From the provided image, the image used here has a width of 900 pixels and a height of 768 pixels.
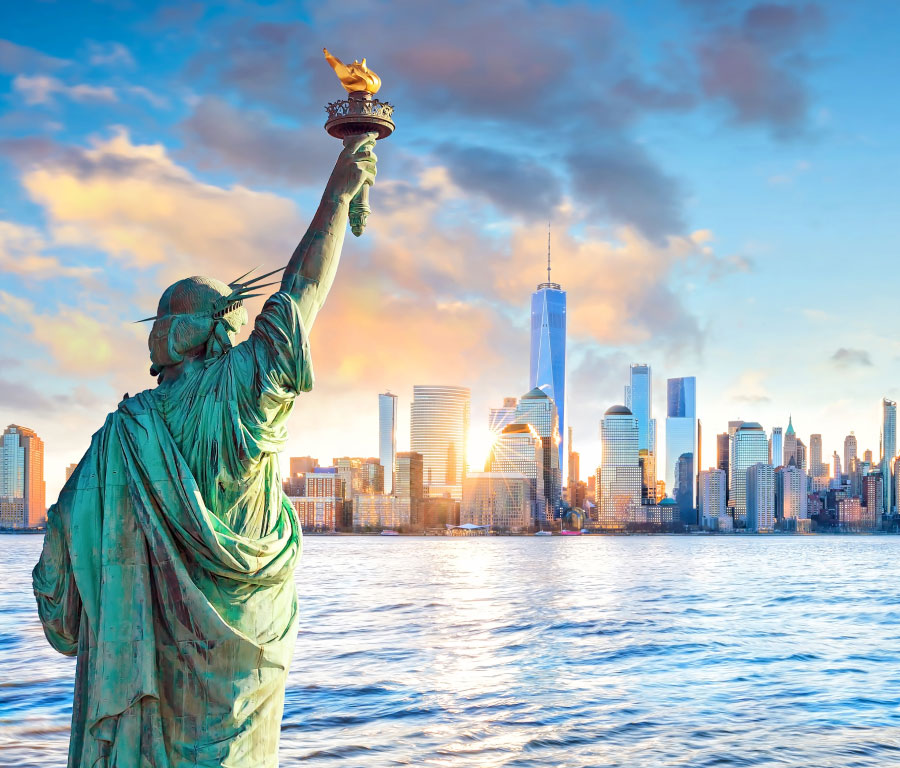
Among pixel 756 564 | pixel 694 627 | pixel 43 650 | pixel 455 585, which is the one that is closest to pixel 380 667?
pixel 43 650

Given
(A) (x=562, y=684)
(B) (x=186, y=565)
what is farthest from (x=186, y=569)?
(A) (x=562, y=684)

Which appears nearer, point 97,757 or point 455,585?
point 97,757

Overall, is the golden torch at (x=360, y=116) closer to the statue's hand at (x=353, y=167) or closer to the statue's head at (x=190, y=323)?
the statue's hand at (x=353, y=167)

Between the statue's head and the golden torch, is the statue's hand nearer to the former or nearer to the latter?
the golden torch

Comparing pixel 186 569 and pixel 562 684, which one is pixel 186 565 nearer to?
pixel 186 569

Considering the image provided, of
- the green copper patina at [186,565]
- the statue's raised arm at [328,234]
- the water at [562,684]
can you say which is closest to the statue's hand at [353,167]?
the statue's raised arm at [328,234]

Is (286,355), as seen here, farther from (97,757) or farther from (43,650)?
(43,650)
